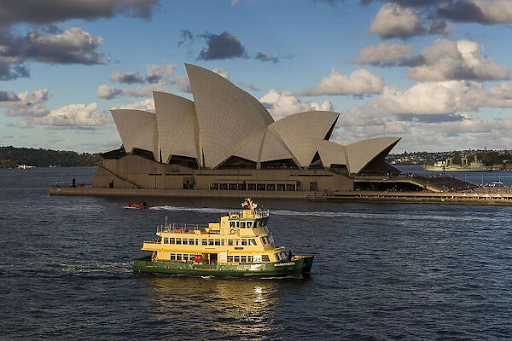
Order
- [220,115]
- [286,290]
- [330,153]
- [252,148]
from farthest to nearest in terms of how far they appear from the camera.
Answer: [252,148] < [220,115] < [330,153] < [286,290]

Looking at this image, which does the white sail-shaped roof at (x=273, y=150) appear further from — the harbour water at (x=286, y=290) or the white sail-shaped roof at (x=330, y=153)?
the harbour water at (x=286, y=290)

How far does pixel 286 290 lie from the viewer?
4147 centimetres

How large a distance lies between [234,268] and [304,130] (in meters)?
75.3

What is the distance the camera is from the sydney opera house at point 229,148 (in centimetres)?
11469

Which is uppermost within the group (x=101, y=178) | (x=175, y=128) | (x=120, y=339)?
(x=175, y=128)

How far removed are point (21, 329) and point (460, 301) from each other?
81.5 feet

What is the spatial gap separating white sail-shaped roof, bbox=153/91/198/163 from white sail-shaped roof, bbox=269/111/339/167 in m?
15.5

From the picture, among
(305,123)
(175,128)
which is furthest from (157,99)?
(305,123)

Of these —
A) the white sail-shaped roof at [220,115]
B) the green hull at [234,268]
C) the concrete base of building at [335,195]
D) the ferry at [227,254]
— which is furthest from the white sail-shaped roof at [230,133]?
the green hull at [234,268]

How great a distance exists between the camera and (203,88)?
114750 mm

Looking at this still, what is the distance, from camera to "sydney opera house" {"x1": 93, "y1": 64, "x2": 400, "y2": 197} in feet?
376

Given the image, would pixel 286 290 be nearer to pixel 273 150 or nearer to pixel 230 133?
pixel 273 150

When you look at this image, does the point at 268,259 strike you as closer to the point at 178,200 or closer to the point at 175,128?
the point at 178,200

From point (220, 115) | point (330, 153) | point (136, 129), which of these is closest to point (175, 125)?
point (136, 129)
